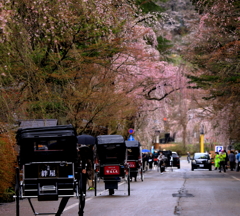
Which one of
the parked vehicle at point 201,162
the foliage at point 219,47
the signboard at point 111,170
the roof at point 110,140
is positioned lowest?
the parked vehicle at point 201,162

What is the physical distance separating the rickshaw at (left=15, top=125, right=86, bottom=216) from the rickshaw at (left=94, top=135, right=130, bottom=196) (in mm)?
7905

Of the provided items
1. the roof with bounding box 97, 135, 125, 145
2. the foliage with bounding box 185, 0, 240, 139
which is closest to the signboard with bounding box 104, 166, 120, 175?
the roof with bounding box 97, 135, 125, 145

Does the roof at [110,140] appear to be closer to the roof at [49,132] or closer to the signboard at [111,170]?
the signboard at [111,170]

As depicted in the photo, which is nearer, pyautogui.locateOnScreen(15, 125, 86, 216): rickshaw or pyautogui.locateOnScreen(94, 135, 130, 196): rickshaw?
pyautogui.locateOnScreen(15, 125, 86, 216): rickshaw

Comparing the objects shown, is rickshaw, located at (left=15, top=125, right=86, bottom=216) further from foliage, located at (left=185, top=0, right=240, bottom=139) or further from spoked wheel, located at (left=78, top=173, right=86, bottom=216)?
foliage, located at (left=185, top=0, right=240, bottom=139)

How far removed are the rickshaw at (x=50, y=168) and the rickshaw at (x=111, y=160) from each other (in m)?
7.90

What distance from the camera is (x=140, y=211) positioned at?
1423 cm

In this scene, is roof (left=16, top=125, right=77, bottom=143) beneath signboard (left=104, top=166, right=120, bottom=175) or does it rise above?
above

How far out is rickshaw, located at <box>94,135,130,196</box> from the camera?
2023 cm

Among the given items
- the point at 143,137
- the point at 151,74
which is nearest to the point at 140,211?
the point at 151,74

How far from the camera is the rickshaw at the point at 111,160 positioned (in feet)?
66.4

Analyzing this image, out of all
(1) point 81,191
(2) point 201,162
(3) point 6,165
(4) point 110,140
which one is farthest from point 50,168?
(2) point 201,162

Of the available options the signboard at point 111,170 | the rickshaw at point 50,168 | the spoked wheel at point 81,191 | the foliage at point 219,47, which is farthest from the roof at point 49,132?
the foliage at point 219,47

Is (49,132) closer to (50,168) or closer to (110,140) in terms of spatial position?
(50,168)
